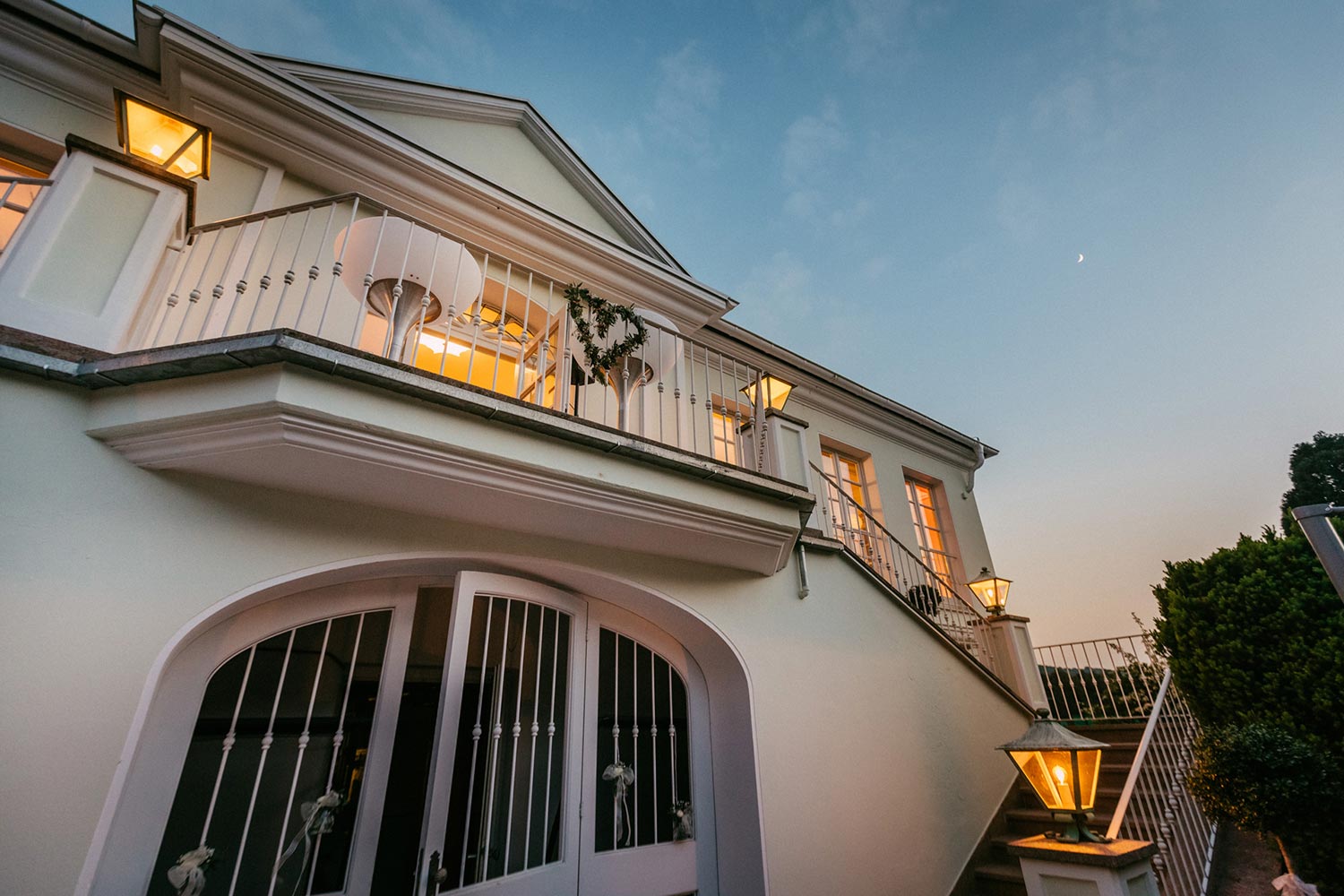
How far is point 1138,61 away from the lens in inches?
280

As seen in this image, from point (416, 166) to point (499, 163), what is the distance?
134 centimetres

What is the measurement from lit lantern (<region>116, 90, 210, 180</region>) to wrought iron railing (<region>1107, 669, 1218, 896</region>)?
5.97 meters

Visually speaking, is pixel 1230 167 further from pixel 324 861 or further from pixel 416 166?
pixel 324 861

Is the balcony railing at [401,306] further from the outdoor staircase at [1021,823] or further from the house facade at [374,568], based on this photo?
the outdoor staircase at [1021,823]

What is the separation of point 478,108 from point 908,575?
688 cm

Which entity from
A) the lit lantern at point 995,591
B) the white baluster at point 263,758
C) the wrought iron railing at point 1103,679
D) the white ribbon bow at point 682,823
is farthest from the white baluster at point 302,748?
the wrought iron railing at point 1103,679

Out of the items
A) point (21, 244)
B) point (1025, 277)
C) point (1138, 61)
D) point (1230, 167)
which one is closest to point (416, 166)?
point (21, 244)

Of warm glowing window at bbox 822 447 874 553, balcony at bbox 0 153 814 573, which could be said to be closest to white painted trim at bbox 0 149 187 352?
balcony at bbox 0 153 814 573

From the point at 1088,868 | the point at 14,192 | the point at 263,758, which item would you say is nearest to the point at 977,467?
the point at 1088,868

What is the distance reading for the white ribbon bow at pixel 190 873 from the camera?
6.15 ft

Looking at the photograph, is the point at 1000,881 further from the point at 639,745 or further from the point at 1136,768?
the point at 639,745

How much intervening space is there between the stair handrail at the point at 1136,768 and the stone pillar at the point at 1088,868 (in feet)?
0.45

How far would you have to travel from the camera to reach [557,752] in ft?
9.36

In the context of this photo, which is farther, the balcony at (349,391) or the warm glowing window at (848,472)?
the warm glowing window at (848,472)
